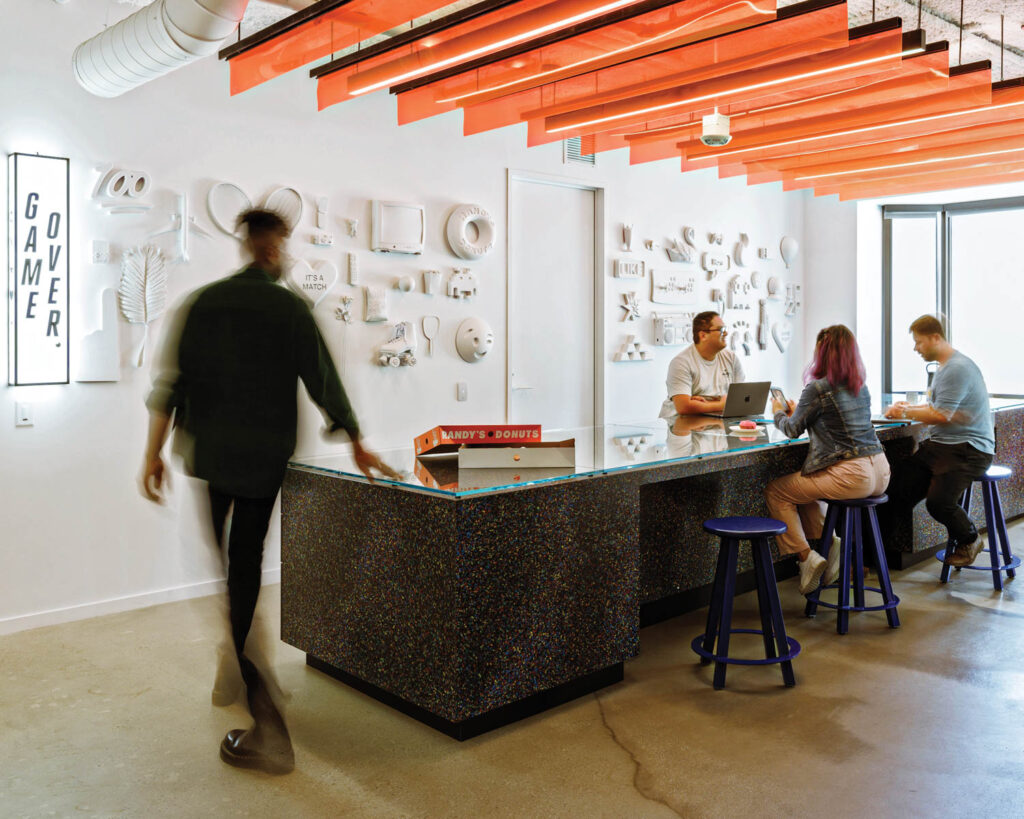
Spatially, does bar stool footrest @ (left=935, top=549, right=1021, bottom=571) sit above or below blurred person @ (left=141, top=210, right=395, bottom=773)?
below

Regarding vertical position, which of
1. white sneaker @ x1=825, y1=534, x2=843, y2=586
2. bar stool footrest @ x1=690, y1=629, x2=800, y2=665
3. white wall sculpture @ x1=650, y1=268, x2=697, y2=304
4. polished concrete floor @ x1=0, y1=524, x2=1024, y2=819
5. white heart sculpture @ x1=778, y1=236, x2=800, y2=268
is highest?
white heart sculpture @ x1=778, y1=236, x2=800, y2=268

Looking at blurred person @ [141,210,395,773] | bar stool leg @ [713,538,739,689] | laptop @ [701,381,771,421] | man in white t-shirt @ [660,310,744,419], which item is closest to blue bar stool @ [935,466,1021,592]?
laptop @ [701,381,771,421]

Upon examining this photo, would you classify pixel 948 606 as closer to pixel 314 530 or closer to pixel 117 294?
pixel 314 530

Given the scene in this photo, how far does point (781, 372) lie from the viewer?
8211mm

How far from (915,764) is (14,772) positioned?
268 centimetres

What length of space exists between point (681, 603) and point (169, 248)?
303 centimetres

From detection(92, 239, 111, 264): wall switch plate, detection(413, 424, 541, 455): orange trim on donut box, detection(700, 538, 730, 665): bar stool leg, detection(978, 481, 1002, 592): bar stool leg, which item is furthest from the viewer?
detection(978, 481, 1002, 592): bar stool leg

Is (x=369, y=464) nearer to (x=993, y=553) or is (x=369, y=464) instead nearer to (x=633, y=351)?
(x=993, y=553)

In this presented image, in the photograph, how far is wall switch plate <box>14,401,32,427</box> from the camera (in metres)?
4.11

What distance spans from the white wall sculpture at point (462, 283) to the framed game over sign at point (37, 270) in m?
2.15

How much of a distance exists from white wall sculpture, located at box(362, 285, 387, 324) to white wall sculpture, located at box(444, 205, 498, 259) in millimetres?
613

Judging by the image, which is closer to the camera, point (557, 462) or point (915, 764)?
point (915, 764)

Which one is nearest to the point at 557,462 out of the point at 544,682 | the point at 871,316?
→ the point at 544,682

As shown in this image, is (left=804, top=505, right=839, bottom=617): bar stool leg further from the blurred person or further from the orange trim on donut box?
the blurred person
